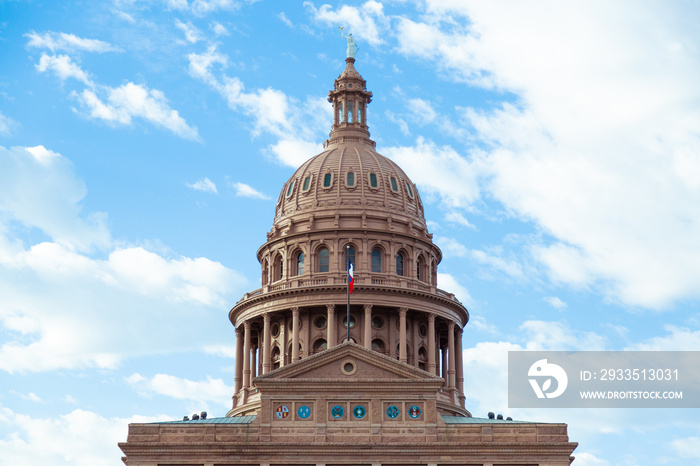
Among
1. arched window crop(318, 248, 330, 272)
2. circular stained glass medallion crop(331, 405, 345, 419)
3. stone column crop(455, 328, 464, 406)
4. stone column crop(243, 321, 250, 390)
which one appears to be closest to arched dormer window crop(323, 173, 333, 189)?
arched window crop(318, 248, 330, 272)

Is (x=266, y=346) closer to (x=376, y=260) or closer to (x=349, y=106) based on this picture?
(x=376, y=260)

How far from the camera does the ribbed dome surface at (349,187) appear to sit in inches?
4350

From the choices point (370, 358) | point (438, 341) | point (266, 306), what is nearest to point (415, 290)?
point (438, 341)

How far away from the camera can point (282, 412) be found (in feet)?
259

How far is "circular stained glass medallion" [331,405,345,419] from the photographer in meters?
78.8

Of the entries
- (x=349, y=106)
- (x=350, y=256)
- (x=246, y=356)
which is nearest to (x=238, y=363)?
(x=246, y=356)

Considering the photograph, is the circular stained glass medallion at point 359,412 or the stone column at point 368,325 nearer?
the circular stained glass medallion at point 359,412

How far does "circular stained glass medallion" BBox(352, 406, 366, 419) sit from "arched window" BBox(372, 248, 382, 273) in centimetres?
2935

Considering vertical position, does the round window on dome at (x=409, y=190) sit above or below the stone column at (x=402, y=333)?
above

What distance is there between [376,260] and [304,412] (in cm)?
3111

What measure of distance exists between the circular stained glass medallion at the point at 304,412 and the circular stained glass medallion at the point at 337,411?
5.01 feet

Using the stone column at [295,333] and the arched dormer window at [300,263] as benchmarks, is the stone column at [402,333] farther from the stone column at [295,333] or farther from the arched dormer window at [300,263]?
the arched dormer window at [300,263]

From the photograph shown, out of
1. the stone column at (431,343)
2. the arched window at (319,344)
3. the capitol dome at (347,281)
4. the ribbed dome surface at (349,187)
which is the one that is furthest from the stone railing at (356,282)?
the ribbed dome surface at (349,187)

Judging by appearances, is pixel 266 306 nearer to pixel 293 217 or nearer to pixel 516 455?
pixel 293 217
